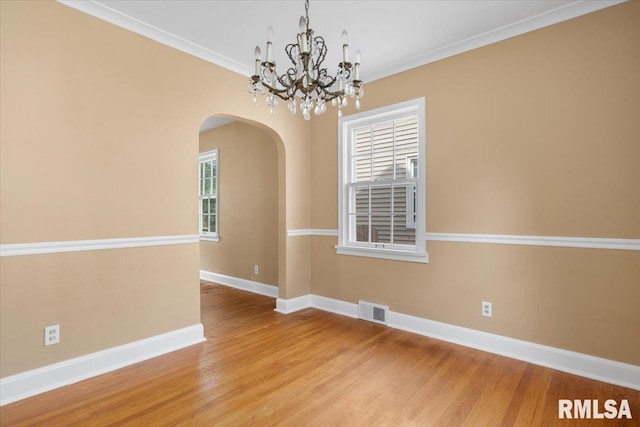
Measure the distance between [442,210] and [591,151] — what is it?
1.21m

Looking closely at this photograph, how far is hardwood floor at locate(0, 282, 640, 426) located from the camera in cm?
196

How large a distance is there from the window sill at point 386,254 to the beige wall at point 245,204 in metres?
1.26

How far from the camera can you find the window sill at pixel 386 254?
130 inches

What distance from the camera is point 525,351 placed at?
2.69m

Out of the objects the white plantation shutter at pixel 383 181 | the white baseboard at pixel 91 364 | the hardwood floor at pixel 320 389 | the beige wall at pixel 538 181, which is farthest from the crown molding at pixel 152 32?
the hardwood floor at pixel 320 389

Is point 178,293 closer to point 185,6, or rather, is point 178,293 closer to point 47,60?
point 47,60

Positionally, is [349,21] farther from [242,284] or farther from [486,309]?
[242,284]

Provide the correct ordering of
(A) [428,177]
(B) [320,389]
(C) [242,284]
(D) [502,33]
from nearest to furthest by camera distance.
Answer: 1. (B) [320,389]
2. (D) [502,33]
3. (A) [428,177]
4. (C) [242,284]

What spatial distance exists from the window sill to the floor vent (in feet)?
1.83

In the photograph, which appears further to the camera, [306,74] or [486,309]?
[486,309]

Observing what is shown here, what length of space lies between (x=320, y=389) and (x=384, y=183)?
2.24 m

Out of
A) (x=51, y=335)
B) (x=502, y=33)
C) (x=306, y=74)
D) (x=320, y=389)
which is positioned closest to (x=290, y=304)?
(x=320, y=389)

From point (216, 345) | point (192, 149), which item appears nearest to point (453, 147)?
point (192, 149)

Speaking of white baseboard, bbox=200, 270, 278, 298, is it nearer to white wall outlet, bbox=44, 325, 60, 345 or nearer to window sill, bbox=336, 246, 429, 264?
window sill, bbox=336, 246, 429, 264
